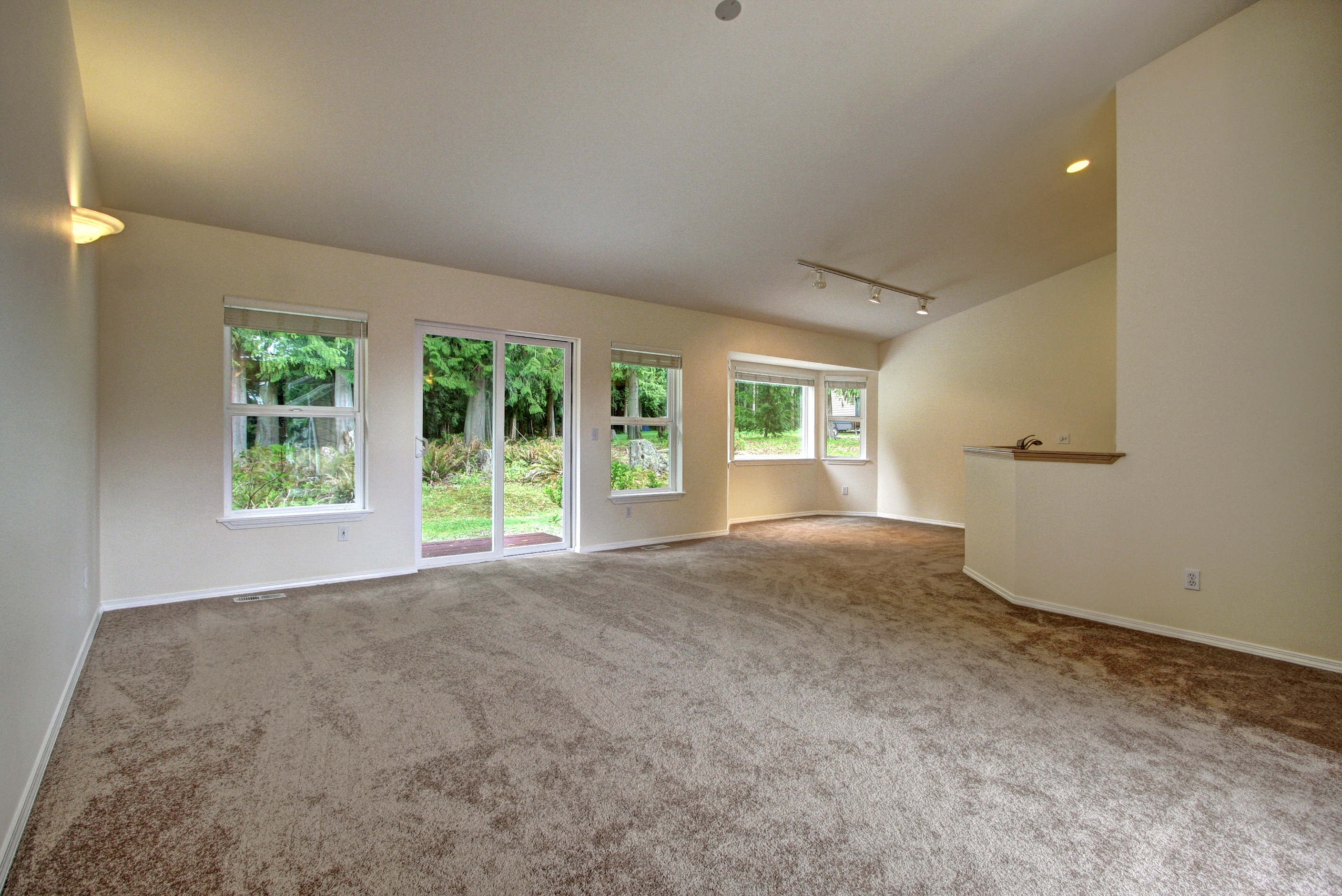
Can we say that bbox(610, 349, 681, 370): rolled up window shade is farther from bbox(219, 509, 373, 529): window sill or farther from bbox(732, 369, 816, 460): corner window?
bbox(219, 509, 373, 529): window sill

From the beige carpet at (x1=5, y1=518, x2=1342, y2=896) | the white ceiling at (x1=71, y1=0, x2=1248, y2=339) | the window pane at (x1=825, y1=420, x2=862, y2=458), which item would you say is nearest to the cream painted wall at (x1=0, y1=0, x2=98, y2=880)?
the beige carpet at (x1=5, y1=518, x2=1342, y2=896)

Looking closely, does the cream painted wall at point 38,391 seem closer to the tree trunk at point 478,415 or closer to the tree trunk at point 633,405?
the tree trunk at point 478,415

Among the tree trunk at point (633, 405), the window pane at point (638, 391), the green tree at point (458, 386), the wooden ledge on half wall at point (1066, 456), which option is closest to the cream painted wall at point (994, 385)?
the wooden ledge on half wall at point (1066, 456)

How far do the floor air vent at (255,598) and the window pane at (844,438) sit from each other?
6857 mm

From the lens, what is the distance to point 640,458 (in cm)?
601

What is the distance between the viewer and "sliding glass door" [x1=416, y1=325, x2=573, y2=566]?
476 cm

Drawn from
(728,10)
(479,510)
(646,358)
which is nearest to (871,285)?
(646,358)

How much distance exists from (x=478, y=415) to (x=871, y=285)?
13.5ft

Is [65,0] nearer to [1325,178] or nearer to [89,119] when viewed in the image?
[89,119]

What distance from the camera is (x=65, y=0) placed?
→ 2.15 metres

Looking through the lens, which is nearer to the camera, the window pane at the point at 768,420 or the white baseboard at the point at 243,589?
the white baseboard at the point at 243,589

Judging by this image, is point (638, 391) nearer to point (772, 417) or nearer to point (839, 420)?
point (772, 417)

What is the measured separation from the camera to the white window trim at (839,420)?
27.3 feet

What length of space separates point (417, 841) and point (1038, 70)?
4244mm
